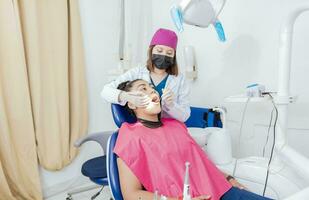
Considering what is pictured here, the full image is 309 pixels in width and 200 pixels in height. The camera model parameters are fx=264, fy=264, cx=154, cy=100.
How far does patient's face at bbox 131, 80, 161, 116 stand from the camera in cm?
130

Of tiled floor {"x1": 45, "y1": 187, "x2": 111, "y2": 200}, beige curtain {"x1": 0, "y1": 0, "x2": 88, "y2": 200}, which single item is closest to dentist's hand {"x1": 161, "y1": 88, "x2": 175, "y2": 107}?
beige curtain {"x1": 0, "y1": 0, "x2": 88, "y2": 200}

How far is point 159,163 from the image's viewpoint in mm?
1170

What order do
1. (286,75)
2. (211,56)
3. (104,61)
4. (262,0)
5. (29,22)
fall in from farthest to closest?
(104,61)
(211,56)
(29,22)
(262,0)
(286,75)

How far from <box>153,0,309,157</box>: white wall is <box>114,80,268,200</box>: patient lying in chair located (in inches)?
24.5

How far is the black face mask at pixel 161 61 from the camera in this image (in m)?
1.52

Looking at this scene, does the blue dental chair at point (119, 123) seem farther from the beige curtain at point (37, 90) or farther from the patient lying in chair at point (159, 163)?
the beige curtain at point (37, 90)

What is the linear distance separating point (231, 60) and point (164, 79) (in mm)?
644

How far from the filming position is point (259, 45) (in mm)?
1762

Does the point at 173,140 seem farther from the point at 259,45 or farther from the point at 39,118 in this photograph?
the point at 39,118

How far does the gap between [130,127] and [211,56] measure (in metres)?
1.07

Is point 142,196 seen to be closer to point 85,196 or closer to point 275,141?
point 275,141

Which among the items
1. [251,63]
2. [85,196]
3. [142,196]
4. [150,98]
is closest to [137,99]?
[150,98]

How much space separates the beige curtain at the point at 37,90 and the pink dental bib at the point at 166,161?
38.6 inches

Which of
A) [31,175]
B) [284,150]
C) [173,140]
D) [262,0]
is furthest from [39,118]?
[262,0]
